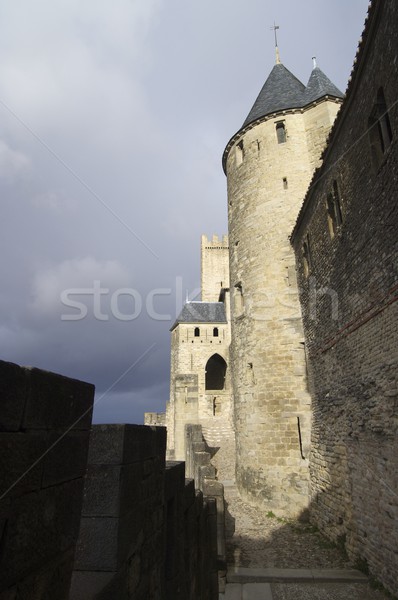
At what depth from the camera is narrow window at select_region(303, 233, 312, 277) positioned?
11359 millimetres

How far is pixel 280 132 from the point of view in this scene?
579 inches

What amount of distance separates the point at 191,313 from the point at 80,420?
2968cm

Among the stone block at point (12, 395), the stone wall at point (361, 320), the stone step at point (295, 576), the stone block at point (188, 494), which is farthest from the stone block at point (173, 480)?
the stone step at point (295, 576)

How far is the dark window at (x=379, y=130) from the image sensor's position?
21.3 ft

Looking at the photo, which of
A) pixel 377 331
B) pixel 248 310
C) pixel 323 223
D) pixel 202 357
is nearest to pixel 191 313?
pixel 202 357

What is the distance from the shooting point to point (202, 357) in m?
29.7

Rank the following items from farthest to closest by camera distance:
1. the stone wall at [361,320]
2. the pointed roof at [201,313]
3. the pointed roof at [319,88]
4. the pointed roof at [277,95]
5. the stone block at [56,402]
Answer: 1. the pointed roof at [201,313]
2. the pointed roof at [277,95]
3. the pointed roof at [319,88]
4. the stone wall at [361,320]
5. the stone block at [56,402]

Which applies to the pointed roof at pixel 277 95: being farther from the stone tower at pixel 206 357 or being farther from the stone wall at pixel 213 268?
the stone wall at pixel 213 268

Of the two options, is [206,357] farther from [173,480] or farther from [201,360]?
[173,480]

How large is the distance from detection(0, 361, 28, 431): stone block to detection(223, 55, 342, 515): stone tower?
11.4 m

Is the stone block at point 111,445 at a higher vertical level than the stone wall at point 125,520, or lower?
higher

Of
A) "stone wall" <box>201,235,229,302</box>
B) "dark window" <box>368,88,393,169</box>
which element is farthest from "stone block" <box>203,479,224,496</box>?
"stone wall" <box>201,235,229,302</box>

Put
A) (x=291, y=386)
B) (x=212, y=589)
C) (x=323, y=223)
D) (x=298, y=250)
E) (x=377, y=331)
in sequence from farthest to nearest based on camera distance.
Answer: (x=298, y=250) < (x=291, y=386) < (x=323, y=223) < (x=377, y=331) < (x=212, y=589)

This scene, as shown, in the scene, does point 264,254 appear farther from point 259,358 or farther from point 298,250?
point 259,358
